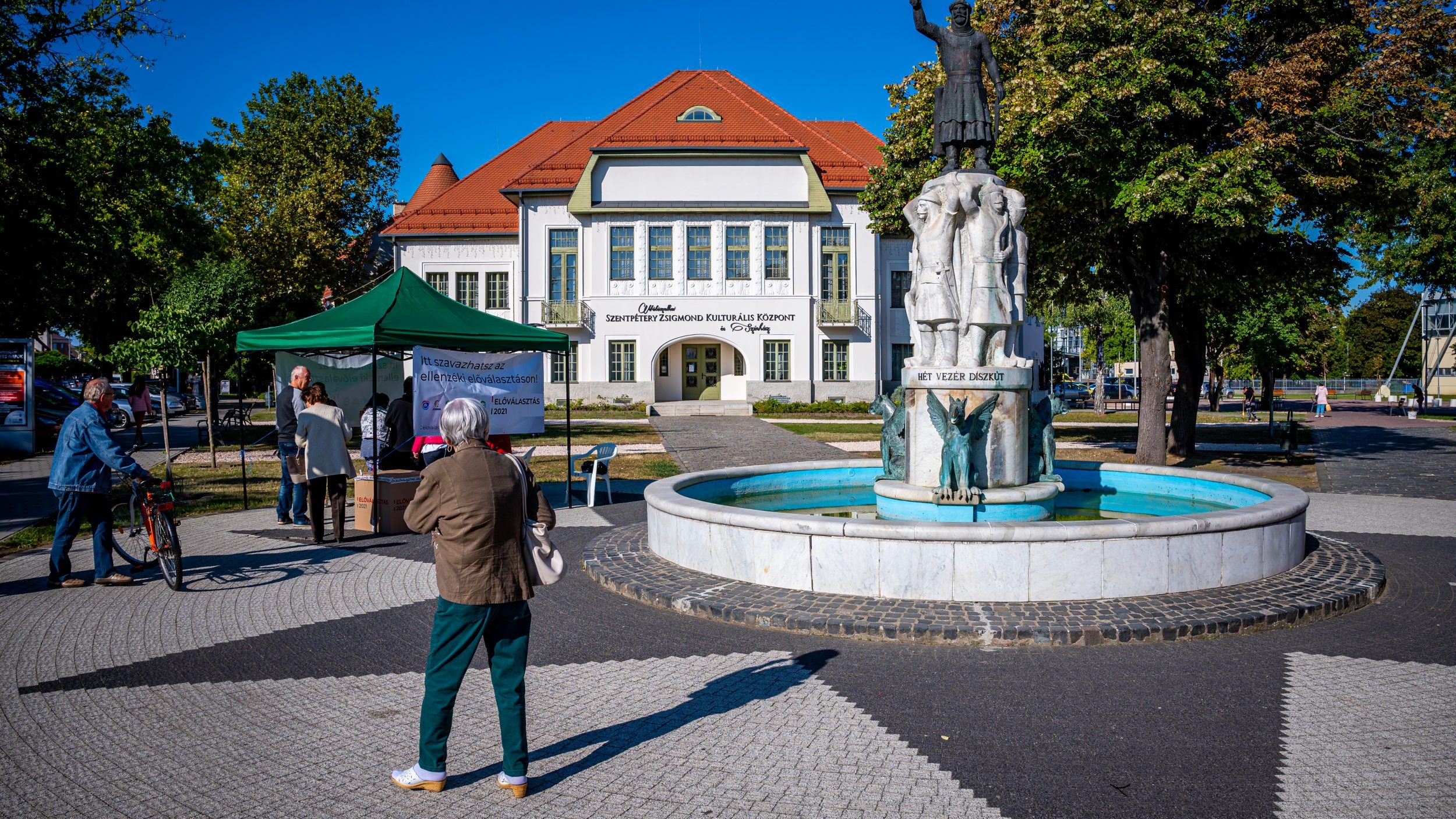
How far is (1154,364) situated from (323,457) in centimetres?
1558

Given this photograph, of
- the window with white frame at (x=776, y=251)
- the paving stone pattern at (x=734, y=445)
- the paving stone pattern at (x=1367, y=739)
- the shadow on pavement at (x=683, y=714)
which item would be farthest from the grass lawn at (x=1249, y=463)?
the window with white frame at (x=776, y=251)

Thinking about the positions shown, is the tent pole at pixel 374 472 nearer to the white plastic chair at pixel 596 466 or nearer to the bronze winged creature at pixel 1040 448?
the white plastic chair at pixel 596 466

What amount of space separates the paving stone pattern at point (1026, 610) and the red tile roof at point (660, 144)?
112ft

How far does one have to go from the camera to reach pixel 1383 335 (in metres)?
84.8

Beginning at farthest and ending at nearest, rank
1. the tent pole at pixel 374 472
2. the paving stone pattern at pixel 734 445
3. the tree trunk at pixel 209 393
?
the tree trunk at pixel 209 393 < the paving stone pattern at pixel 734 445 < the tent pole at pixel 374 472

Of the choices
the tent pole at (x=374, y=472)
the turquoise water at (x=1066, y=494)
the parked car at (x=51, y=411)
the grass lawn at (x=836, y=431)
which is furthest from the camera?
the parked car at (x=51, y=411)

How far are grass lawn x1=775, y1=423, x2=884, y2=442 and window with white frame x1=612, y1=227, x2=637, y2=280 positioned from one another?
1265 centimetres

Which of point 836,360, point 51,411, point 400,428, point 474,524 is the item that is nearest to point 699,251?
point 836,360

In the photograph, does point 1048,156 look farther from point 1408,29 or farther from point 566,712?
point 566,712

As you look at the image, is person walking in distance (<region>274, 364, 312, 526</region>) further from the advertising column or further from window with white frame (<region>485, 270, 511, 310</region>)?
window with white frame (<region>485, 270, 511, 310</region>)

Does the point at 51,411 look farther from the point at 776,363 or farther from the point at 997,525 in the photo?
the point at 997,525

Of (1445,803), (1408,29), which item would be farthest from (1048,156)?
(1445,803)

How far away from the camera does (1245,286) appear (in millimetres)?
18984

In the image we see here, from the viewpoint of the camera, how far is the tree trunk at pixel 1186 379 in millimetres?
20594
